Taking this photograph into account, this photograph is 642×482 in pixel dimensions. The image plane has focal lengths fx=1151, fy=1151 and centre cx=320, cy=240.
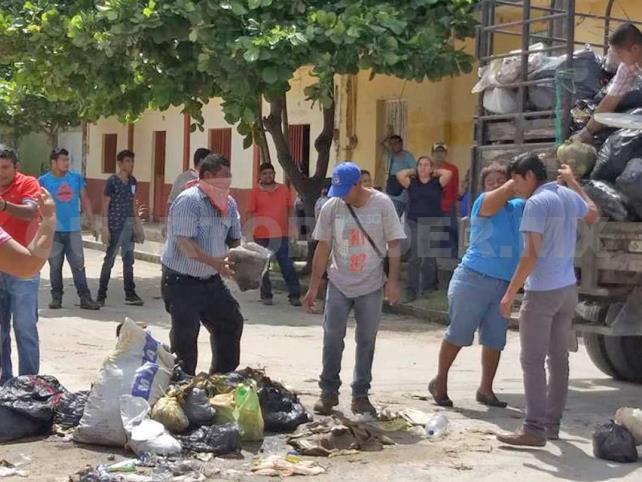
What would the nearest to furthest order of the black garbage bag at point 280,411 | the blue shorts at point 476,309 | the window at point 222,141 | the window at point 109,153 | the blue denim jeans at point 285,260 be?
the black garbage bag at point 280,411
the blue shorts at point 476,309
the blue denim jeans at point 285,260
the window at point 222,141
the window at point 109,153

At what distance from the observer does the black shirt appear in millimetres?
14234

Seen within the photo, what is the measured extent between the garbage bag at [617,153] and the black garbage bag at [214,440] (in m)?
3.12

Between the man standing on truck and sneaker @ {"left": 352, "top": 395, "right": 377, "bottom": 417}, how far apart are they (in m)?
0.98

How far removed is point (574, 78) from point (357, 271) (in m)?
2.20

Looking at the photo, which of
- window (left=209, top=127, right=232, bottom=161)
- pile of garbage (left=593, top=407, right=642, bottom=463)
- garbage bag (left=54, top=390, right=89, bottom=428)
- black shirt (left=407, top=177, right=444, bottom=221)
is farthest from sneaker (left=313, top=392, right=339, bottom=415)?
window (left=209, top=127, right=232, bottom=161)

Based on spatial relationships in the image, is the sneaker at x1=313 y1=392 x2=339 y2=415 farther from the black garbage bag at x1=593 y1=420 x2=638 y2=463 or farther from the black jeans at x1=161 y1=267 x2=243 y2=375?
the black garbage bag at x1=593 y1=420 x2=638 y2=463

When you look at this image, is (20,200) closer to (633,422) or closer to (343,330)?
(343,330)

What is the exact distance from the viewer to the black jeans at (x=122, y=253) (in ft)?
45.5

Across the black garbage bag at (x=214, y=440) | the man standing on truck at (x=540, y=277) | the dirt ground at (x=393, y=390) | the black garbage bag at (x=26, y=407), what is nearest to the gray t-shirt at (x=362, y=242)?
the dirt ground at (x=393, y=390)

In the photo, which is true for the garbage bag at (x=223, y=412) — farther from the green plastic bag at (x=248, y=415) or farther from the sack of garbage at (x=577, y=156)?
the sack of garbage at (x=577, y=156)

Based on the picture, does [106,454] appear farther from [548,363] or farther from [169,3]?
[169,3]

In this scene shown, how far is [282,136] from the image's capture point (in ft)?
53.1

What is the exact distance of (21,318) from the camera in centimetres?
782

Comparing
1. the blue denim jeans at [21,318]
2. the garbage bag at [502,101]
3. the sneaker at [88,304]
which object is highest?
the garbage bag at [502,101]
